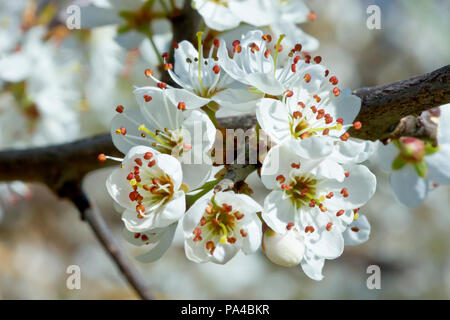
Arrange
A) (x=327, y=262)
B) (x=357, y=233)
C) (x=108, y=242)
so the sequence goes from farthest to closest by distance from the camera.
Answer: (x=327, y=262) → (x=108, y=242) → (x=357, y=233)

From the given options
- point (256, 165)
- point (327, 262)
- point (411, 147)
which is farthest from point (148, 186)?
point (327, 262)

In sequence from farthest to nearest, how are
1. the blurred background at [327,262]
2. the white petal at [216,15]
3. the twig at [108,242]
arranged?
the blurred background at [327,262] < the twig at [108,242] < the white petal at [216,15]

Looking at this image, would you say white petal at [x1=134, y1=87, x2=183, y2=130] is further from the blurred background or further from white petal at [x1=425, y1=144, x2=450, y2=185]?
the blurred background

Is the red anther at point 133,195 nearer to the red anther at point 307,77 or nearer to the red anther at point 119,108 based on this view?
the red anther at point 119,108

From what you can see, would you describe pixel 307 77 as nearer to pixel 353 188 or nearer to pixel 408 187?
pixel 353 188

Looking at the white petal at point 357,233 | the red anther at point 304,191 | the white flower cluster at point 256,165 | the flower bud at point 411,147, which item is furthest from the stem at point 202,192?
the flower bud at point 411,147

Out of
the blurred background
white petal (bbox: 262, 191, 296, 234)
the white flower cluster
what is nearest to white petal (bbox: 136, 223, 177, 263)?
the white flower cluster
